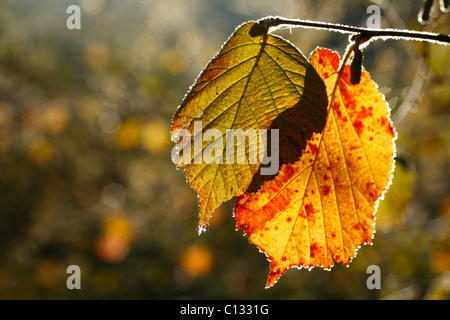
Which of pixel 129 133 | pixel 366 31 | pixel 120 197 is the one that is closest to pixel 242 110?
pixel 366 31

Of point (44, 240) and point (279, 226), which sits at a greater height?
point (44, 240)

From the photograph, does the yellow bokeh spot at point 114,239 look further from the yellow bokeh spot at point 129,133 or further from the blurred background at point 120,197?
the yellow bokeh spot at point 129,133

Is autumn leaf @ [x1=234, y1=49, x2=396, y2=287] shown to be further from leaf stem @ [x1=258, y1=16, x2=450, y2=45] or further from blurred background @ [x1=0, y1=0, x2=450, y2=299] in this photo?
blurred background @ [x1=0, y1=0, x2=450, y2=299]

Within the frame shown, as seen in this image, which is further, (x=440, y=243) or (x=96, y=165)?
(x=96, y=165)

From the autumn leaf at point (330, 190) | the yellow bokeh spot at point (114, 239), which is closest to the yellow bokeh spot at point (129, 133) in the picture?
the yellow bokeh spot at point (114, 239)

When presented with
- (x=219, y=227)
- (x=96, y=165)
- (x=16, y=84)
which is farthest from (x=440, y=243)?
(x=16, y=84)

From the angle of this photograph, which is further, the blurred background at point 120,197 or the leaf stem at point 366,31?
the blurred background at point 120,197

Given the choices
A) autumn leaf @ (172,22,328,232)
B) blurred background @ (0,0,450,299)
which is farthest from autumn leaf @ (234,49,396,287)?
blurred background @ (0,0,450,299)

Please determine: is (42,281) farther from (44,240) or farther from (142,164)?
(142,164)
